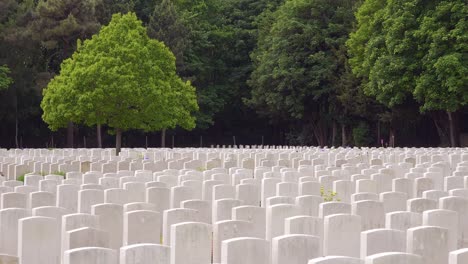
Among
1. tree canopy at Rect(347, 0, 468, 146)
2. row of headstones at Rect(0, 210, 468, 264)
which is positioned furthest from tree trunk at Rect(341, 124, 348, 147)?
row of headstones at Rect(0, 210, 468, 264)

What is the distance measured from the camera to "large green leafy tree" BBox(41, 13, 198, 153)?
119 feet

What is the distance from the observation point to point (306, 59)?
56562 millimetres

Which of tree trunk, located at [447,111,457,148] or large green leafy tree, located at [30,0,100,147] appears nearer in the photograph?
tree trunk, located at [447,111,457,148]

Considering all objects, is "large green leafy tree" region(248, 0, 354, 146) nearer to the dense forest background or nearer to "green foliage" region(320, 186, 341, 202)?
the dense forest background

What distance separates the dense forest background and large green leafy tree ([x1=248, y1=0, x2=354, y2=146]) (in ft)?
0.25

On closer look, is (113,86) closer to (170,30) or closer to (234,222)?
(170,30)

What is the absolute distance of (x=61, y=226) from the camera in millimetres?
9297

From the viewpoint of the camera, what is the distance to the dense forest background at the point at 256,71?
50219mm

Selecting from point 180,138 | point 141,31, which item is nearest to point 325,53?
point 180,138

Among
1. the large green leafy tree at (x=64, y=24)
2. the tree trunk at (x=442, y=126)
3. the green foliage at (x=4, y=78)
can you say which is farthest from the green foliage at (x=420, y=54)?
the green foliage at (x=4, y=78)

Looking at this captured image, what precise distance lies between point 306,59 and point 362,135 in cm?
624

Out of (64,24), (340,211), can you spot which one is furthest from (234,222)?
(64,24)

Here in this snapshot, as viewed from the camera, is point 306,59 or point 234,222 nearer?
point 234,222

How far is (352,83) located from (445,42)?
11519 mm
